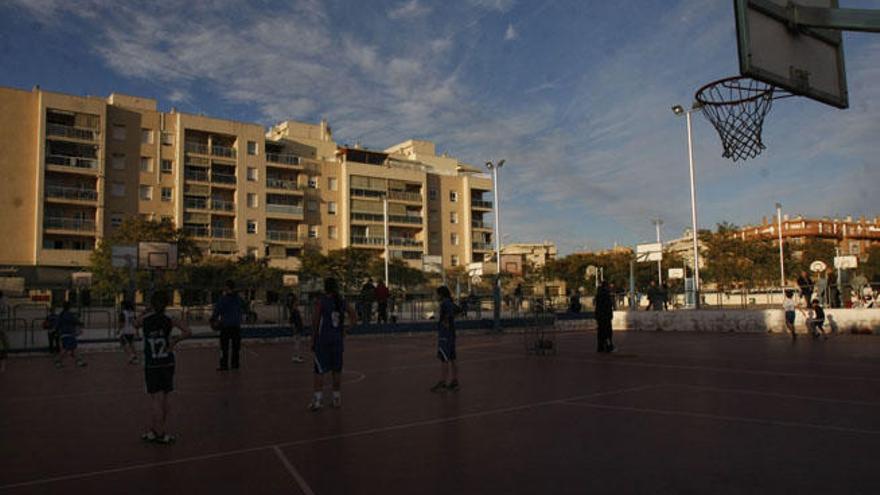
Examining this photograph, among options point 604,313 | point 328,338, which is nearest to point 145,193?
point 604,313

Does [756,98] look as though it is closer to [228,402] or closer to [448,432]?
[448,432]

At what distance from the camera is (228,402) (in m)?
10.5

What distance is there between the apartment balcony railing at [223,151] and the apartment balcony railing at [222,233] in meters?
7.43

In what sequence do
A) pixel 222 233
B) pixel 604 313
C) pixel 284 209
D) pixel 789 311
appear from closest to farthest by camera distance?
pixel 604 313 < pixel 789 311 < pixel 222 233 < pixel 284 209

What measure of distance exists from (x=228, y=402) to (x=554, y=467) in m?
Result: 6.11

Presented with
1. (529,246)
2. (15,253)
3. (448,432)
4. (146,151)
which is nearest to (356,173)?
(146,151)

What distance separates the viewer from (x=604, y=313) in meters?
17.9

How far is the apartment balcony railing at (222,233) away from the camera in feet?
222

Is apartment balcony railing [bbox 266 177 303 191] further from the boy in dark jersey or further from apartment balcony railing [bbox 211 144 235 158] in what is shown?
the boy in dark jersey

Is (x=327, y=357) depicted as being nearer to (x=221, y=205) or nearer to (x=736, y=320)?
(x=736, y=320)

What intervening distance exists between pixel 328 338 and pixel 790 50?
7.31 m

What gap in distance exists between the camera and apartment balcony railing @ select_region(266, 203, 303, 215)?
71.6m

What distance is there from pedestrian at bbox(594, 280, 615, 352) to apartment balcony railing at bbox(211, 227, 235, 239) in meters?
56.2

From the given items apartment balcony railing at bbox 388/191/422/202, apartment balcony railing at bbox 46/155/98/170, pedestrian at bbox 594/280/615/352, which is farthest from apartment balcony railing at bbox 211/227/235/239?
pedestrian at bbox 594/280/615/352
